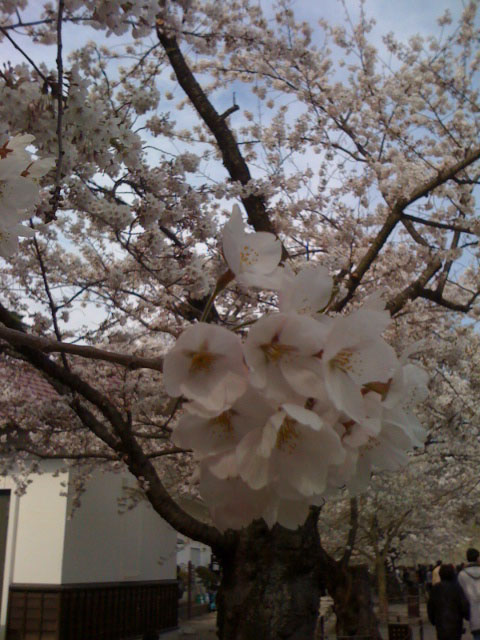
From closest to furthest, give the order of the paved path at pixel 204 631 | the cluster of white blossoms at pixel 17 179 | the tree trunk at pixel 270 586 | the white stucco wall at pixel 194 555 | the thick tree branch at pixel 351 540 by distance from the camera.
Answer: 1. the cluster of white blossoms at pixel 17 179
2. the tree trunk at pixel 270 586
3. the thick tree branch at pixel 351 540
4. the paved path at pixel 204 631
5. the white stucco wall at pixel 194 555

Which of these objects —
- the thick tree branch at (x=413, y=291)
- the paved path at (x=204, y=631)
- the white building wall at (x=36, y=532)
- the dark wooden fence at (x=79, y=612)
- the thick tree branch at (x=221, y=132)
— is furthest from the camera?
the paved path at (x=204, y=631)

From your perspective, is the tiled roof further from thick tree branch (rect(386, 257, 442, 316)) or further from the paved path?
the paved path

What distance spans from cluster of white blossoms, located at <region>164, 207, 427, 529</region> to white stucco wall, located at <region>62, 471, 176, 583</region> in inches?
367

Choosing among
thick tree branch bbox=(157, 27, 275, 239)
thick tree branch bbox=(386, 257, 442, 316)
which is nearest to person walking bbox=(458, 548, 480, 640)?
thick tree branch bbox=(386, 257, 442, 316)

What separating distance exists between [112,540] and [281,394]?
Result: 11096 millimetres

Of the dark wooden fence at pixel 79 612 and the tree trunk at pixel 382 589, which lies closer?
the dark wooden fence at pixel 79 612

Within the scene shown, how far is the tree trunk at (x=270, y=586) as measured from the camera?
4660 millimetres

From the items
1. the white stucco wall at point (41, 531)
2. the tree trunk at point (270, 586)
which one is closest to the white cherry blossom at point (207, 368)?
the tree trunk at point (270, 586)

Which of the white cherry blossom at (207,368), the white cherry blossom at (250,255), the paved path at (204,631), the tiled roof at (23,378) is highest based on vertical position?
the tiled roof at (23,378)

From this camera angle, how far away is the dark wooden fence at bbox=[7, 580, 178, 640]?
358 inches

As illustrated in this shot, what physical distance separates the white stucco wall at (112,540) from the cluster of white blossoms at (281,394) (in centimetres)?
933

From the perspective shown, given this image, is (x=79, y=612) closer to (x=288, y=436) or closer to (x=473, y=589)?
(x=473, y=589)

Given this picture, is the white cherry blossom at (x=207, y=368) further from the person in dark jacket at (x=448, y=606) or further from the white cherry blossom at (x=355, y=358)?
the person in dark jacket at (x=448, y=606)

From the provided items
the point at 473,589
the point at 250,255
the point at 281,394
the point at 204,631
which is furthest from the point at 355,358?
the point at 204,631
